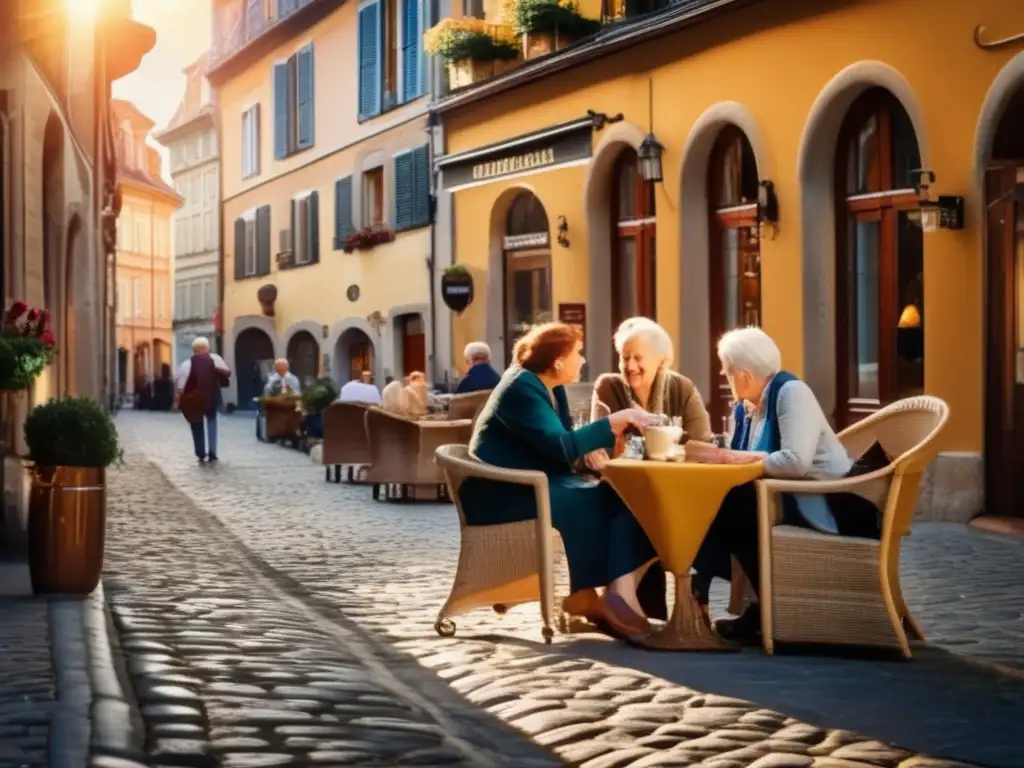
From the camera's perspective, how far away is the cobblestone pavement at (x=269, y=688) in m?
5.37

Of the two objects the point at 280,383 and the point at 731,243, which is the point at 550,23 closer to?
the point at 731,243

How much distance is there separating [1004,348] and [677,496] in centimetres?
627

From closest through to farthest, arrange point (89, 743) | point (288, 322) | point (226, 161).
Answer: point (89, 743) → point (288, 322) → point (226, 161)

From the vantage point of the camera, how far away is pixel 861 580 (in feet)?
24.0

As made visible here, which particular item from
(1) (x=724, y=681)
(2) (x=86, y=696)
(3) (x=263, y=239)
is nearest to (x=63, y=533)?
(2) (x=86, y=696)

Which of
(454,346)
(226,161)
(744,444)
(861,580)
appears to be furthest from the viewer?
(226,161)

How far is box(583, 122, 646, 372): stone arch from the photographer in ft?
64.2

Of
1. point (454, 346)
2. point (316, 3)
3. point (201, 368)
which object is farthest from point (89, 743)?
point (316, 3)

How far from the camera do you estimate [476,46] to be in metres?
22.3

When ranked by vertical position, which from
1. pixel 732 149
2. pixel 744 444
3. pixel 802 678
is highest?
pixel 732 149

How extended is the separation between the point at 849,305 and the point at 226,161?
25.1 meters

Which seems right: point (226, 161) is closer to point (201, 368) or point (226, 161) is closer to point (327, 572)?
point (201, 368)

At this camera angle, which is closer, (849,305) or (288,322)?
(849,305)

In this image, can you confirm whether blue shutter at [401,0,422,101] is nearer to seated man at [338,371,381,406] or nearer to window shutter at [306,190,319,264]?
window shutter at [306,190,319,264]
